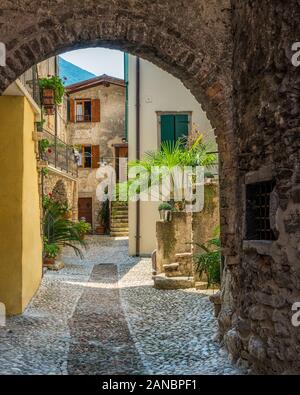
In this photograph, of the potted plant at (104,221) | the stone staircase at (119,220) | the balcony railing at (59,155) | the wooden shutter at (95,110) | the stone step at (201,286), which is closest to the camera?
the stone step at (201,286)

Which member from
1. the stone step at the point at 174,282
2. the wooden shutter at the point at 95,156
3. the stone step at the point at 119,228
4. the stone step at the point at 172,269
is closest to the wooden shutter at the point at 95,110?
the wooden shutter at the point at 95,156

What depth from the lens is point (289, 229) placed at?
3340mm

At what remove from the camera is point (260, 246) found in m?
3.72

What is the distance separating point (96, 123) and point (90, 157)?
1.74 m

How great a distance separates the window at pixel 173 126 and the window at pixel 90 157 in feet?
36.7

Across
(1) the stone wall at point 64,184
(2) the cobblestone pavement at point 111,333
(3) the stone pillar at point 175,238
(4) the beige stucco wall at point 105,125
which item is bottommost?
(2) the cobblestone pavement at point 111,333

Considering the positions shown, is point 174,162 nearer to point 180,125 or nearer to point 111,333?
point 111,333

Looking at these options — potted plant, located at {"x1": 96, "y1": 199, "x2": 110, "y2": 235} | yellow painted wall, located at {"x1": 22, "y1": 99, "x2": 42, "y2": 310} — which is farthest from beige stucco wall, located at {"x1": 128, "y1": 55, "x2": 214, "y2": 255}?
potted plant, located at {"x1": 96, "y1": 199, "x2": 110, "y2": 235}

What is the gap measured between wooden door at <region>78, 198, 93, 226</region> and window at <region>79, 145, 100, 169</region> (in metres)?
1.68

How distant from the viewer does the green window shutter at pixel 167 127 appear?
596 inches

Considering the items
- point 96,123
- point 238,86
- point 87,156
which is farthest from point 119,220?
point 238,86

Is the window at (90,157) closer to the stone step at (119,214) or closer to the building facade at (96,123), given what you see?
the building facade at (96,123)
